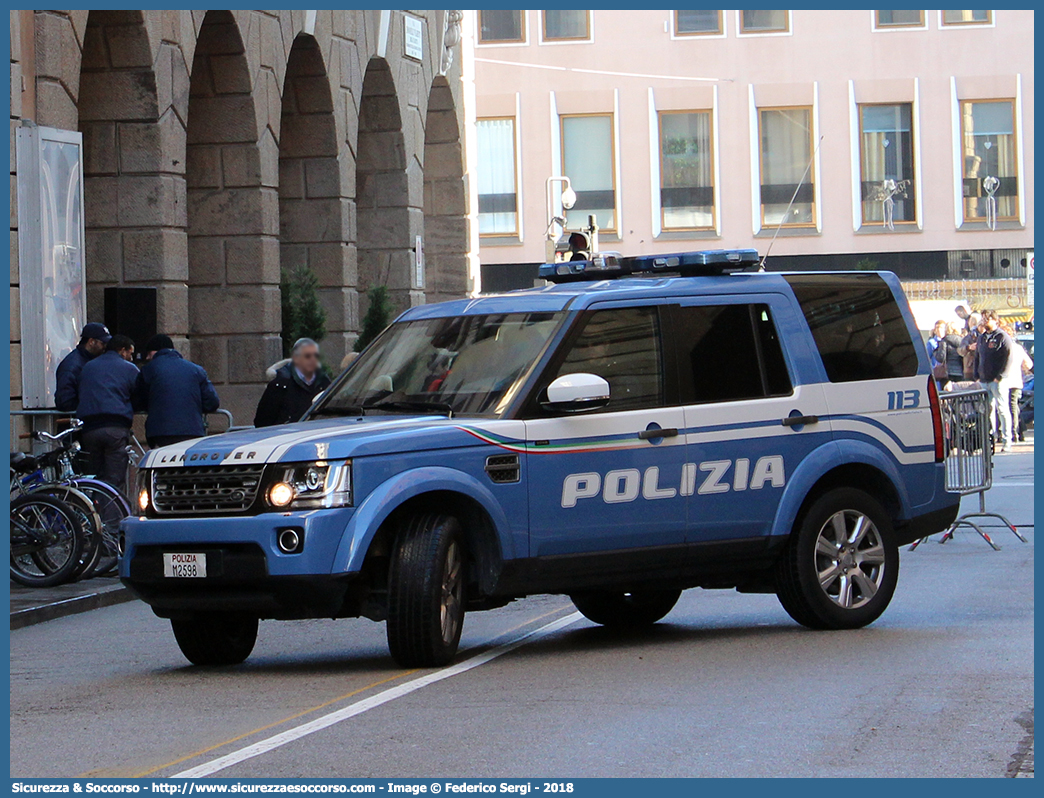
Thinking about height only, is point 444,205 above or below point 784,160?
below

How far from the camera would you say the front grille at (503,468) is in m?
9.20

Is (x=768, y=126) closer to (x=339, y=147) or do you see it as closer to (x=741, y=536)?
(x=339, y=147)

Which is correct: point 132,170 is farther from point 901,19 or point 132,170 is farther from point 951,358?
point 901,19

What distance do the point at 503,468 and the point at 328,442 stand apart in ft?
3.12

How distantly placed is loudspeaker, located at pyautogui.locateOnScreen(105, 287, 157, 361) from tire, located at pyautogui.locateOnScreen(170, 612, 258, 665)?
32.3ft

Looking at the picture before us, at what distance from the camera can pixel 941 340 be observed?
98.1 ft

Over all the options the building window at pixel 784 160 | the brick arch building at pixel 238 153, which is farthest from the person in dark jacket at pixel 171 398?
the building window at pixel 784 160

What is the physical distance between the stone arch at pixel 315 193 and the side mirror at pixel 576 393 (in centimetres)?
1576

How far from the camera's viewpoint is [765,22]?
52.3 m

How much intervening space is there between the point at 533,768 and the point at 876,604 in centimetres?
439

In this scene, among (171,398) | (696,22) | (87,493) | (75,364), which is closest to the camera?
(87,493)

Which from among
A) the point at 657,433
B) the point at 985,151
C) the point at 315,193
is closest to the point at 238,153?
the point at 315,193

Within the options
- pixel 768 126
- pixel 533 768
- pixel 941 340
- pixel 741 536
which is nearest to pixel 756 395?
pixel 741 536

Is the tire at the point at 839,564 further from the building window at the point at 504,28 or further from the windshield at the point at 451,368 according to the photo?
the building window at the point at 504,28
